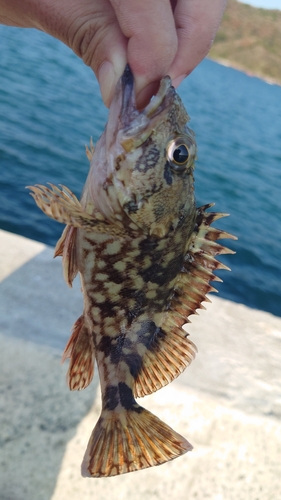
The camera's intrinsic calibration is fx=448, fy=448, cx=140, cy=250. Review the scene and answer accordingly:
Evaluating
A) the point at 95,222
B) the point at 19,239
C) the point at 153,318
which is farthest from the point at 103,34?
the point at 19,239

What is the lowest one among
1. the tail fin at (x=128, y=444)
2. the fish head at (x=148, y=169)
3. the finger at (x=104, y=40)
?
the tail fin at (x=128, y=444)

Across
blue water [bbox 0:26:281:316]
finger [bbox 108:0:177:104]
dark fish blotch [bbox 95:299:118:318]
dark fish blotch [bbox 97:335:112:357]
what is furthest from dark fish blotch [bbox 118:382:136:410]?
blue water [bbox 0:26:281:316]

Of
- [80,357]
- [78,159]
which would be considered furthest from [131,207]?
[78,159]

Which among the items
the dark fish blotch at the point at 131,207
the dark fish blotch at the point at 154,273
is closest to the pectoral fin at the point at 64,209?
the dark fish blotch at the point at 131,207

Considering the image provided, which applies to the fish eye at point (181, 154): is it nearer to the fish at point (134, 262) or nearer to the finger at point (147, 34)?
Answer: the fish at point (134, 262)

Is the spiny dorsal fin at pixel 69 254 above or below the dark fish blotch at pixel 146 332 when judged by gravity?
above

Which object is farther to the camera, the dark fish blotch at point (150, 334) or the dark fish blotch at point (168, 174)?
the dark fish blotch at point (150, 334)

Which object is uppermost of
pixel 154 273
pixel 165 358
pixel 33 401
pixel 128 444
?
pixel 154 273

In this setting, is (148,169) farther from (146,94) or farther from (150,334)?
(150,334)
